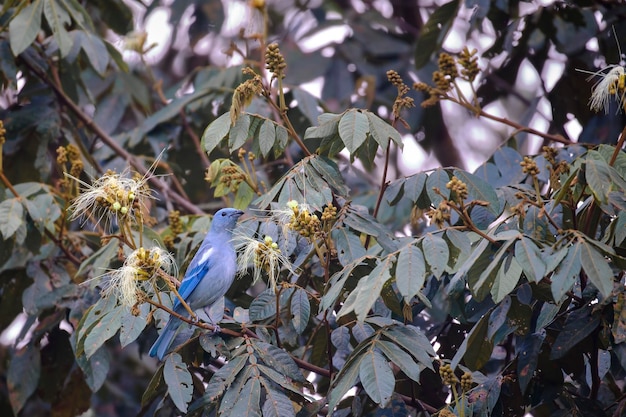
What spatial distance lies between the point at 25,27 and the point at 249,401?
275 centimetres

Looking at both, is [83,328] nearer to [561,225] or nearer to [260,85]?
[260,85]

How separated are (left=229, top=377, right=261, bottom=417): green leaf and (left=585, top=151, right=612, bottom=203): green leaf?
4.62 feet

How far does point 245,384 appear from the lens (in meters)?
3.07

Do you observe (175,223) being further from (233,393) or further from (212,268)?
(233,393)

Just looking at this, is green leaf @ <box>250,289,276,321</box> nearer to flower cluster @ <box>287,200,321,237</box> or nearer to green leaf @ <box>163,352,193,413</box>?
green leaf @ <box>163,352,193,413</box>

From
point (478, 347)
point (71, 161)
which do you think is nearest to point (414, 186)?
point (478, 347)

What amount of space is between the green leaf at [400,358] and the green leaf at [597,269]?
0.68m

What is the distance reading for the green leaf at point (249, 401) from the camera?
297 cm

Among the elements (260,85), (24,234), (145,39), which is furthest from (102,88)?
(260,85)

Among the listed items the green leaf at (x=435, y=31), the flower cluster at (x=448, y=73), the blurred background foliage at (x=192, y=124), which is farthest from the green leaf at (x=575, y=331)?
the green leaf at (x=435, y=31)

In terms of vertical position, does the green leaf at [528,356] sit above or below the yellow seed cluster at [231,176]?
below

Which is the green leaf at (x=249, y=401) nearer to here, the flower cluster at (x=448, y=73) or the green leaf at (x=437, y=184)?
the green leaf at (x=437, y=184)

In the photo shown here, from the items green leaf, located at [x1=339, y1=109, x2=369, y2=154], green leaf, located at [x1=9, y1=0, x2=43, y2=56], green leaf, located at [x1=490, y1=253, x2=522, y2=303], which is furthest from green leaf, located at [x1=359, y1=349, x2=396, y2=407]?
green leaf, located at [x1=9, y1=0, x2=43, y2=56]

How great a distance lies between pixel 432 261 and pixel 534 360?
2.41 ft
